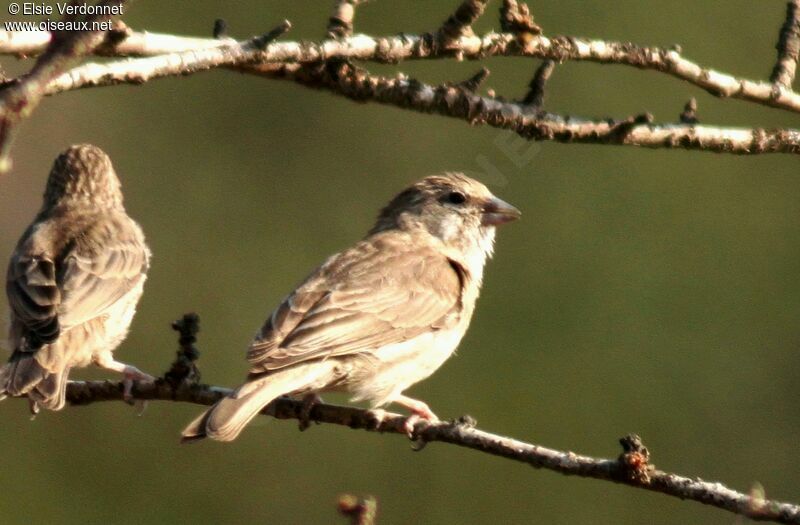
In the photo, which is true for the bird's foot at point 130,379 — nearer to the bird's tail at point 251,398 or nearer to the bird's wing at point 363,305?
the bird's tail at point 251,398

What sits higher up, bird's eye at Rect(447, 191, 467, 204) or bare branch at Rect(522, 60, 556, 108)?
bare branch at Rect(522, 60, 556, 108)

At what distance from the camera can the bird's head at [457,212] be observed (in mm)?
7586

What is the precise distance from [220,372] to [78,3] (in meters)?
9.48

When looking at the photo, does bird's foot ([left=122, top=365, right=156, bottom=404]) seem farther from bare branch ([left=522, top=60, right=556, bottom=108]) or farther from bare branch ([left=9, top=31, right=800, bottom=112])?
bare branch ([left=522, top=60, right=556, bottom=108])

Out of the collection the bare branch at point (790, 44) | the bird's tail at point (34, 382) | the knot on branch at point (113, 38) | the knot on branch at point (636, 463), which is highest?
the bare branch at point (790, 44)

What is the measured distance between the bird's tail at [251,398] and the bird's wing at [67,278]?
3.93ft

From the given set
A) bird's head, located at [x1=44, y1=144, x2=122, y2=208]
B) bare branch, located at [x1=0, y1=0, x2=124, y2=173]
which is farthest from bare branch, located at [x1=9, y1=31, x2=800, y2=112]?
bird's head, located at [x1=44, y1=144, x2=122, y2=208]

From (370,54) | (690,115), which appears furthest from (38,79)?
(690,115)

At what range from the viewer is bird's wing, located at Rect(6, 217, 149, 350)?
6.36 meters

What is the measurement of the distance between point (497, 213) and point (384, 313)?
140 cm

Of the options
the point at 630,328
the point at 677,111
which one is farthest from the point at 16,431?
the point at 677,111

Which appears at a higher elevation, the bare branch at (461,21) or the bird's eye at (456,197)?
the bare branch at (461,21)

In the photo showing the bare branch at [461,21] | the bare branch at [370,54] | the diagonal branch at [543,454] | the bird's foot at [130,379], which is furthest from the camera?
the bird's foot at [130,379]

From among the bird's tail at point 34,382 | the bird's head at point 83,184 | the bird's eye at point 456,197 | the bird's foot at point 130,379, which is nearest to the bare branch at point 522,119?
the bird's foot at point 130,379
